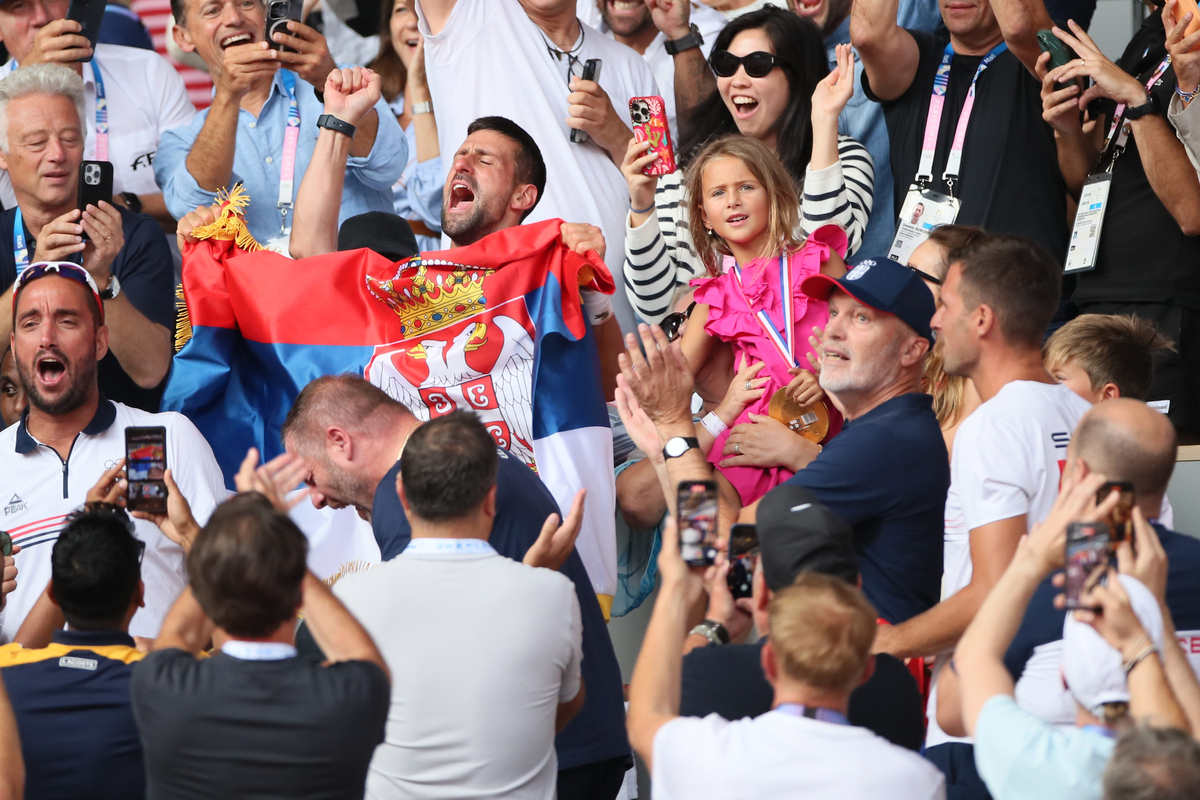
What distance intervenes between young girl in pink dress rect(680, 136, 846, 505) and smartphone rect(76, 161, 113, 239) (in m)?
2.20

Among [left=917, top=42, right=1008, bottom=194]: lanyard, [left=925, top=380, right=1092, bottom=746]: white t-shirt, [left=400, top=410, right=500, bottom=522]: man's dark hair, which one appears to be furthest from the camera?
[left=917, top=42, right=1008, bottom=194]: lanyard

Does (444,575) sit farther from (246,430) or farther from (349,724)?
(246,430)

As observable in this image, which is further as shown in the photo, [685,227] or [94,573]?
[685,227]

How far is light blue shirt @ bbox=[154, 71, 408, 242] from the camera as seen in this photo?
19.0 ft

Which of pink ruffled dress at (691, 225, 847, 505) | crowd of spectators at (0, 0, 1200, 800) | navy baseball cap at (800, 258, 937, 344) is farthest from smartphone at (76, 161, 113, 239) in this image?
navy baseball cap at (800, 258, 937, 344)

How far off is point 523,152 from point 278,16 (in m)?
1.24

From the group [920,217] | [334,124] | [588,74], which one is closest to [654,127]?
[588,74]

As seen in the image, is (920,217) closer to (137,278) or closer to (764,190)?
(764,190)

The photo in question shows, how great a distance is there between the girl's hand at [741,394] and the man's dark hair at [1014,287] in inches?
38.0

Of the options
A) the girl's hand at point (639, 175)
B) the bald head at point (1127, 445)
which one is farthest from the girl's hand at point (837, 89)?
the bald head at point (1127, 445)

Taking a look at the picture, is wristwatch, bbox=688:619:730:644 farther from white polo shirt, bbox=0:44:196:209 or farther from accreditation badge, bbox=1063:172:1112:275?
white polo shirt, bbox=0:44:196:209

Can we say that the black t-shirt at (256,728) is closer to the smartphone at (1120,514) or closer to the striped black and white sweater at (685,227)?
the smartphone at (1120,514)

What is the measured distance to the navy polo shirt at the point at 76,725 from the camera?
2.99 m

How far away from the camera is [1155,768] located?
1993 mm
